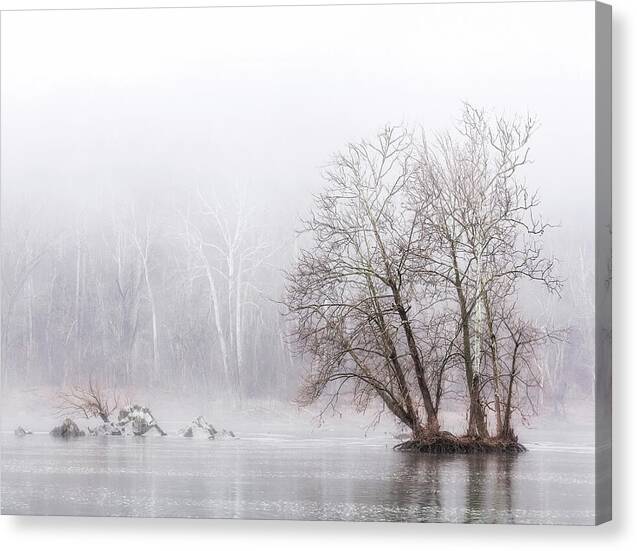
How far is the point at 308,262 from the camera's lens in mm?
9547

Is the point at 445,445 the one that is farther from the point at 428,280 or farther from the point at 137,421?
the point at 137,421

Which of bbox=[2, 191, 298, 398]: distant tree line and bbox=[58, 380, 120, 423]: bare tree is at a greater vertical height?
bbox=[2, 191, 298, 398]: distant tree line

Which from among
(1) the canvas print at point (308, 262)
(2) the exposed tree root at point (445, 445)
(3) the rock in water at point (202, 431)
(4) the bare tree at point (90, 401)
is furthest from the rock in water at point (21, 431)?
(2) the exposed tree root at point (445, 445)

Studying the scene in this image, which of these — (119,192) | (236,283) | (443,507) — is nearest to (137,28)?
(119,192)

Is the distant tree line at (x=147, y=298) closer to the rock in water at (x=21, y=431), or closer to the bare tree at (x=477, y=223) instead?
the rock in water at (x=21, y=431)

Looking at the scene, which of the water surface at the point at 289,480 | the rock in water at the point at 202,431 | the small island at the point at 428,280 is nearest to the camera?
the water surface at the point at 289,480

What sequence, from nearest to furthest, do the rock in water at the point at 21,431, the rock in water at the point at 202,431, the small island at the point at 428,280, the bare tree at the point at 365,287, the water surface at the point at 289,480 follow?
the water surface at the point at 289,480
the small island at the point at 428,280
the bare tree at the point at 365,287
the rock in water at the point at 202,431
the rock in water at the point at 21,431

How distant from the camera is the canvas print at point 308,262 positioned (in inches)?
366

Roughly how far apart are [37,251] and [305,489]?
2417mm

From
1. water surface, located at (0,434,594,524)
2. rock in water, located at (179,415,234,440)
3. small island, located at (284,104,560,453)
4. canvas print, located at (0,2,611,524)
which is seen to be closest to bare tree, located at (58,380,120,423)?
canvas print, located at (0,2,611,524)

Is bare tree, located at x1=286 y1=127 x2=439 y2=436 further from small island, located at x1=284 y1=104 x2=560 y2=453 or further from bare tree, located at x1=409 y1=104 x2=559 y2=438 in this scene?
bare tree, located at x1=409 y1=104 x2=559 y2=438

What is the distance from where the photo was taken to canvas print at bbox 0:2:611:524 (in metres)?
9.30

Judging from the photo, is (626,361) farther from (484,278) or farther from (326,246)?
(326,246)

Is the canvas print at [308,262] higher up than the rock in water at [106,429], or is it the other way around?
the canvas print at [308,262]
